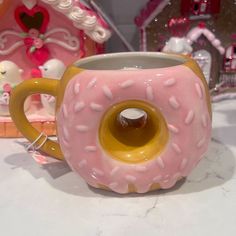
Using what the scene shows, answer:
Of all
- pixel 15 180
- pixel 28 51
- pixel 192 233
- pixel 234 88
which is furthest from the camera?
pixel 234 88

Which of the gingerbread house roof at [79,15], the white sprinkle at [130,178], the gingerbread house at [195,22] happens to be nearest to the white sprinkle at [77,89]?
the white sprinkle at [130,178]

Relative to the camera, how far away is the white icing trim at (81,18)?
0.56m

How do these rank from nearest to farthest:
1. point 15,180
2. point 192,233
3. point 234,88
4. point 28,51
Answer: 1. point 192,233
2. point 15,180
3. point 28,51
4. point 234,88

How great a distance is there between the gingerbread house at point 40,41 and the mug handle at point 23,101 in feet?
0.47

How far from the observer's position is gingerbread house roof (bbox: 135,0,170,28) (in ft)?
2.28

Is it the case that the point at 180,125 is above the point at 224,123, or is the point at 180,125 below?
above

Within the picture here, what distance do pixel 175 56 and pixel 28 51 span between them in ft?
0.97

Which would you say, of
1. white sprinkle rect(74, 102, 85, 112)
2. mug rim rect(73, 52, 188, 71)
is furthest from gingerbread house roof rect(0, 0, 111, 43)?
white sprinkle rect(74, 102, 85, 112)

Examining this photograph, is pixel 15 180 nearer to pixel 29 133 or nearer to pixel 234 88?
pixel 29 133

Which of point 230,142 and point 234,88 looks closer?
point 230,142

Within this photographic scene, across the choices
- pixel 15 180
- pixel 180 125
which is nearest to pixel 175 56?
pixel 180 125

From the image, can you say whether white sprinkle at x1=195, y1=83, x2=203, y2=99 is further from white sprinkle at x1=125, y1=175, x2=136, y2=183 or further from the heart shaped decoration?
the heart shaped decoration

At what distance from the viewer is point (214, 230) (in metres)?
0.36

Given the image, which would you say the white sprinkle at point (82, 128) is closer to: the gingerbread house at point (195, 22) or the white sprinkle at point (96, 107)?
the white sprinkle at point (96, 107)
